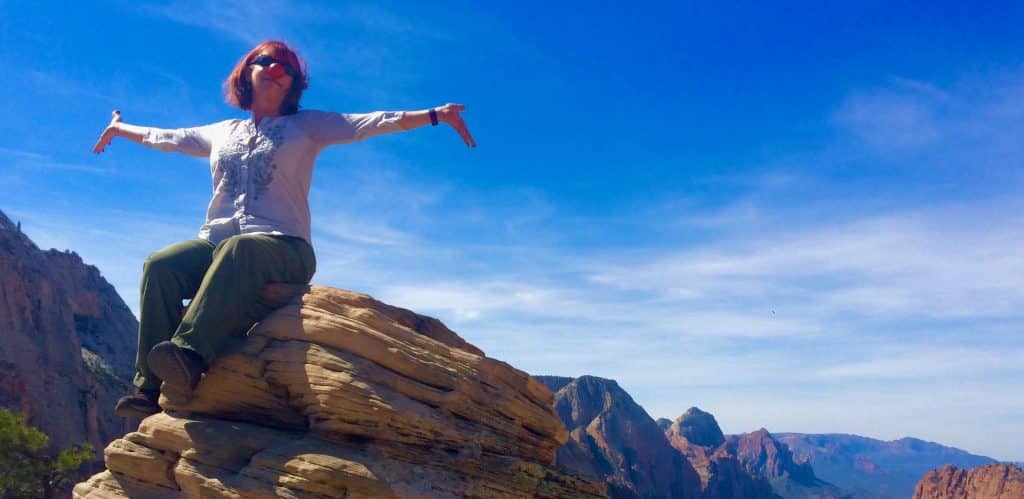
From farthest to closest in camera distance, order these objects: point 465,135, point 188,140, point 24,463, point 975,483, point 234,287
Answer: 1. point 975,483
2. point 24,463
3. point 188,140
4. point 465,135
5. point 234,287

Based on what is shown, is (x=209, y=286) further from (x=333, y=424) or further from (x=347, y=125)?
(x=347, y=125)

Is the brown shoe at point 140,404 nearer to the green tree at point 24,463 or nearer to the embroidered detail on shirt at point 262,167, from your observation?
the embroidered detail on shirt at point 262,167

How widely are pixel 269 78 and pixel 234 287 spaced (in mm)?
2668

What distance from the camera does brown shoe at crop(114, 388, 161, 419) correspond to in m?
8.28

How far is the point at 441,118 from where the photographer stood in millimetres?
8164

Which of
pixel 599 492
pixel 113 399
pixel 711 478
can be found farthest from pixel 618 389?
pixel 599 492

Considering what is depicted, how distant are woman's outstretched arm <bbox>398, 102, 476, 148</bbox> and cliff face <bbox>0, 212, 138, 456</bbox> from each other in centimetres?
4976

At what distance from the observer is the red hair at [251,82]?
8.88 metres

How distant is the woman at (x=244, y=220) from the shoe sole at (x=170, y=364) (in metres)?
0.01

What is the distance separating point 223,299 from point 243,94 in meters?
2.79

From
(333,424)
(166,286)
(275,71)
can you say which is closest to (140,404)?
(166,286)

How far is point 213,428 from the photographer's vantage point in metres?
7.97

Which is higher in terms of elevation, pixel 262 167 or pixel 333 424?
pixel 262 167

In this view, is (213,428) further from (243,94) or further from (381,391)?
(243,94)
